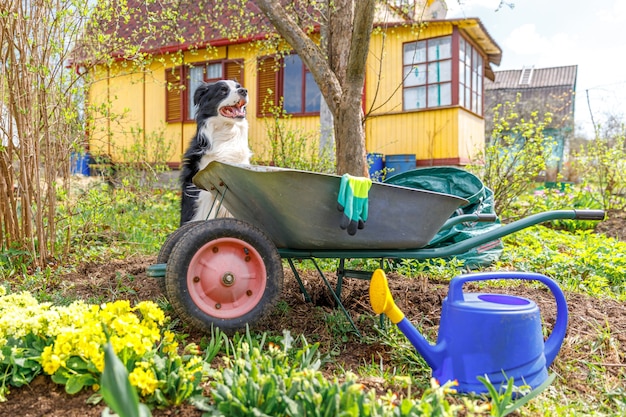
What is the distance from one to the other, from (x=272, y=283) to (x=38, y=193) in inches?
93.1

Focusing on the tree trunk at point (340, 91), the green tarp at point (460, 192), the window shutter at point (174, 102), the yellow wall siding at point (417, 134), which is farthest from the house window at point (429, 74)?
the green tarp at point (460, 192)

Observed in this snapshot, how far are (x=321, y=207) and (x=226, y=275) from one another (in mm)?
471

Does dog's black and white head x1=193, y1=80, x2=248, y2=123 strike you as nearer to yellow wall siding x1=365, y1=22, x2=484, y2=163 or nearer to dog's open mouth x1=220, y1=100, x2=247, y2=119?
dog's open mouth x1=220, y1=100, x2=247, y2=119

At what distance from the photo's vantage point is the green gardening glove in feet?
6.41

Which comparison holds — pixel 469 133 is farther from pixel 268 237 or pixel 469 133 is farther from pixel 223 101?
pixel 268 237

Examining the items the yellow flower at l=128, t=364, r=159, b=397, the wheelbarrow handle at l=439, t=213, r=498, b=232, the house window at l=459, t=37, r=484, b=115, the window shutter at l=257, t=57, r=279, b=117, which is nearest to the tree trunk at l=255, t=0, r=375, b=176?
the wheelbarrow handle at l=439, t=213, r=498, b=232

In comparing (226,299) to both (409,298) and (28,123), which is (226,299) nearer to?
(409,298)

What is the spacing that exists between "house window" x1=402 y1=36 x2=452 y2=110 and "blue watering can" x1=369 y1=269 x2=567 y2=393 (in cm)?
753

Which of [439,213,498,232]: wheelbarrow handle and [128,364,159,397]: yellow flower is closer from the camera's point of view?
[128,364,159,397]: yellow flower

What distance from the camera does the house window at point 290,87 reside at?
9.72 m

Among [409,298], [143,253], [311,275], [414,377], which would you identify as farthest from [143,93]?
[414,377]

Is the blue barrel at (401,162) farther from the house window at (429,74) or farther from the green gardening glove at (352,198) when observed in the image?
the green gardening glove at (352,198)

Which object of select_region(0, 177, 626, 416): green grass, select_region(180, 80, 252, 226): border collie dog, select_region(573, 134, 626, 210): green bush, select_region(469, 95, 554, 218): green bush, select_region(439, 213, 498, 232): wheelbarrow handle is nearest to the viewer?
select_region(0, 177, 626, 416): green grass

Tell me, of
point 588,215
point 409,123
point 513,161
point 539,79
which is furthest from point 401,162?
point 539,79
